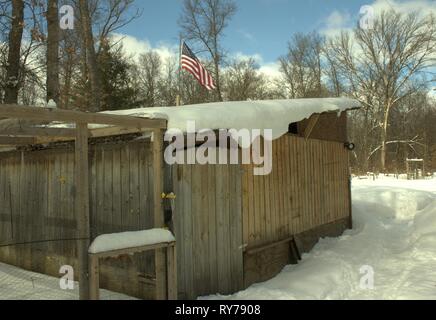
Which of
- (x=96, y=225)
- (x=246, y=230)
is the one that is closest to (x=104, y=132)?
(x=96, y=225)

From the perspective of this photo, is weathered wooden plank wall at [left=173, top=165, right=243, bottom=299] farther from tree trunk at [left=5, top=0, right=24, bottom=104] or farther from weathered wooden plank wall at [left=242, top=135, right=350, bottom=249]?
tree trunk at [left=5, top=0, right=24, bottom=104]

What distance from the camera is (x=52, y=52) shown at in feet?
36.3

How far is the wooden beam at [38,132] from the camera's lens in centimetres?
522

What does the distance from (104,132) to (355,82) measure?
1240 inches

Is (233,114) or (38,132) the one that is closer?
(38,132)

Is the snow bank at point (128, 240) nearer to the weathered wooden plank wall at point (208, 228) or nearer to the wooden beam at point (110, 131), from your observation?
the weathered wooden plank wall at point (208, 228)

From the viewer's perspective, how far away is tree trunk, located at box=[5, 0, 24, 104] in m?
10.7

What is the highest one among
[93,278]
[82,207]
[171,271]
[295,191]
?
[82,207]

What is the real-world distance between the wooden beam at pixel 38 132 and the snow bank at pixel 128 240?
6.58 feet

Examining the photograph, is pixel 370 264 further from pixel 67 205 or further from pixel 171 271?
pixel 67 205

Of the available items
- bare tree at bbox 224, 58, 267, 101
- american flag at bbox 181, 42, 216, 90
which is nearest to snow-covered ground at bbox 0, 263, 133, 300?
american flag at bbox 181, 42, 216, 90

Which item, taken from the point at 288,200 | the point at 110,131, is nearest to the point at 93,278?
the point at 110,131

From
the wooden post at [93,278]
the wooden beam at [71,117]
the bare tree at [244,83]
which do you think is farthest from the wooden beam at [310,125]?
the bare tree at [244,83]

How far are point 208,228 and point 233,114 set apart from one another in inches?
62.5
